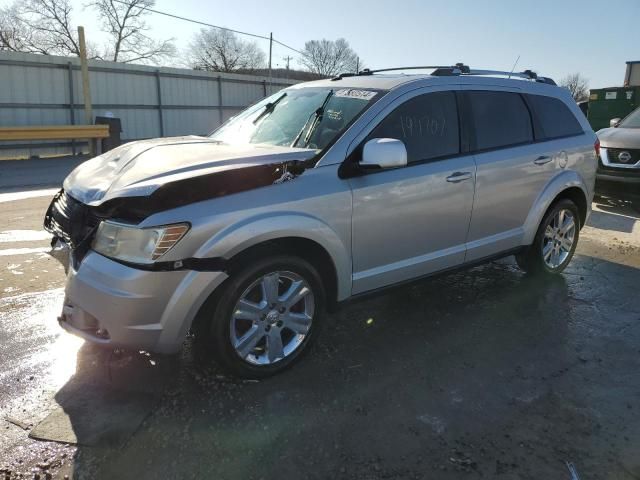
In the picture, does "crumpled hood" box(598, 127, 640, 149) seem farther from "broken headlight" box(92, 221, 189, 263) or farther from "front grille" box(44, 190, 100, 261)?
"front grille" box(44, 190, 100, 261)

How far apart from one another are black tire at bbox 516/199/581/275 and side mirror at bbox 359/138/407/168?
2208 millimetres

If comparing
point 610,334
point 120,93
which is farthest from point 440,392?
point 120,93

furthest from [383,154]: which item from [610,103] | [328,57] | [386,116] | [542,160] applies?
[328,57]

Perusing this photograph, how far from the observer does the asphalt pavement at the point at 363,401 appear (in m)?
2.43

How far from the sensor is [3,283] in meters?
4.56

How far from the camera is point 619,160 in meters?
8.65

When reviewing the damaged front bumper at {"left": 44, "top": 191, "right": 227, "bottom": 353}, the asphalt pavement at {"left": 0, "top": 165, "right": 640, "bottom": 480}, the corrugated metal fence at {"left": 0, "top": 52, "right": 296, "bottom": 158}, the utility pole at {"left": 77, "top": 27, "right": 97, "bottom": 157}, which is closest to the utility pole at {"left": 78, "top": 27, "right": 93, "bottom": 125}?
the utility pole at {"left": 77, "top": 27, "right": 97, "bottom": 157}

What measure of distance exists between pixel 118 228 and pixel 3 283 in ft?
→ 8.58

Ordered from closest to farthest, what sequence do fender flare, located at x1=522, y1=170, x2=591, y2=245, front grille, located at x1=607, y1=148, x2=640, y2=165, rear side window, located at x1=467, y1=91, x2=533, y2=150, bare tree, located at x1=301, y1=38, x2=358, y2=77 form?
rear side window, located at x1=467, y1=91, x2=533, y2=150 → fender flare, located at x1=522, y1=170, x2=591, y2=245 → front grille, located at x1=607, y1=148, x2=640, y2=165 → bare tree, located at x1=301, y1=38, x2=358, y2=77

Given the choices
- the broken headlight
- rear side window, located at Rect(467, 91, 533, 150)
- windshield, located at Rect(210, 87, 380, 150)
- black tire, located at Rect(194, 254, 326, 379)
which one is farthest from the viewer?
rear side window, located at Rect(467, 91, 533, 150)

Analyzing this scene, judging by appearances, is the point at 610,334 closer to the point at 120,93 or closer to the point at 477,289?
the point at 477,289

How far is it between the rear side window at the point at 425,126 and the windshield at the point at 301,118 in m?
0.21

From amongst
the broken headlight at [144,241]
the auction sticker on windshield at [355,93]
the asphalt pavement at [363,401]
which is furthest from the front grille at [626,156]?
the broken headlight at [144,241]

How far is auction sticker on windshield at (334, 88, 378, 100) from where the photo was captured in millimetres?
3580
